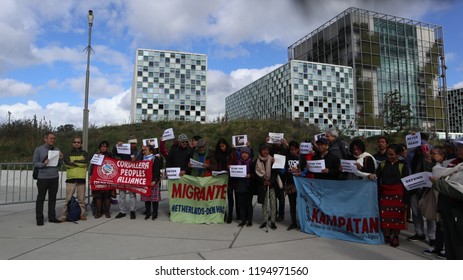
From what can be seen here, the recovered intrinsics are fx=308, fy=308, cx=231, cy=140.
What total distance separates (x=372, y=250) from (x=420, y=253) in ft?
2.36

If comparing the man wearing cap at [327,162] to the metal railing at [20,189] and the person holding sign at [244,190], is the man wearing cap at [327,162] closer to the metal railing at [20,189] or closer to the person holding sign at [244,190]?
the person holding sign at [244,190]

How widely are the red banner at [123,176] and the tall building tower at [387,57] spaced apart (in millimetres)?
53358

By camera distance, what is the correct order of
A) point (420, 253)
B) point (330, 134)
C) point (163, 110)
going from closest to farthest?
point (420, 253)
point (330, 134)
point (163, 110)

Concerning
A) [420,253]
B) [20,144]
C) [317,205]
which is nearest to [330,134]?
[317,205]

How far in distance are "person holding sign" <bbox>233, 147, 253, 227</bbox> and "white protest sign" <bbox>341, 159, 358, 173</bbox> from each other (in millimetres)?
1897

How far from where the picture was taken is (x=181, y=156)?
736cm

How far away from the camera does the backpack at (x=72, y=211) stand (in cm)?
696

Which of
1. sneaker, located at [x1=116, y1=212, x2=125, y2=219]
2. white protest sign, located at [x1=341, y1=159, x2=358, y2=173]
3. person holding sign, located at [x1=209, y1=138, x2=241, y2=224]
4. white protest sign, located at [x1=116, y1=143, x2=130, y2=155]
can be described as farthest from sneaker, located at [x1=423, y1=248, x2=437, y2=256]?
white protest sign, located at [x1=116, y1=143, x2=130, y2=155]

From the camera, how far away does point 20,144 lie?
19312 mm

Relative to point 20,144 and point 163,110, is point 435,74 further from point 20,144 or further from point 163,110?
point 20,144

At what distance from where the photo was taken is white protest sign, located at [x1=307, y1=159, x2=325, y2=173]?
593 centimetres

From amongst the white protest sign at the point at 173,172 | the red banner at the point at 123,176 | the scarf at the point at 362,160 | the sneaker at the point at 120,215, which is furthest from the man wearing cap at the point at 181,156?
the scarf at the point at 362,160

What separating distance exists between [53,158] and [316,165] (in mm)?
5566

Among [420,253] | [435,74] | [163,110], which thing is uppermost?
[435,74]
